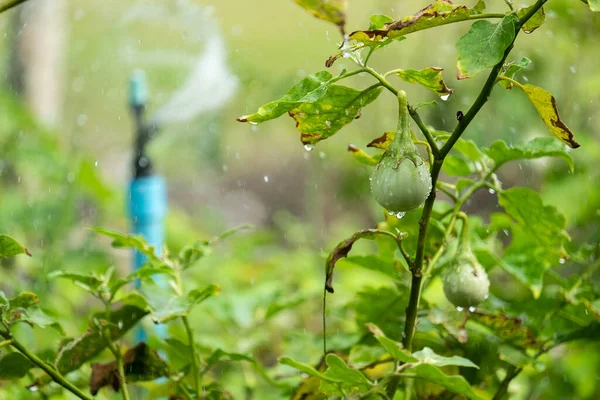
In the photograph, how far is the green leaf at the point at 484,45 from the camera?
1.52ft

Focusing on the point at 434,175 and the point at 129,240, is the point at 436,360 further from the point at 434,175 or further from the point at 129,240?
the point at 129,240

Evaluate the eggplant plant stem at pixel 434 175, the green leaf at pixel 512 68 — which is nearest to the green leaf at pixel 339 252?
the eggplant plant stem at pixel 434 175

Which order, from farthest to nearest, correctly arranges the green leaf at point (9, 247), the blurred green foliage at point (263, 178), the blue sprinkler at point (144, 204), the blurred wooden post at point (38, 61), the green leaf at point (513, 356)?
the blurred wooden post at point (38, 61) < the blue sprinkler at point (144, 204) < the blurred green foliage at point (263, 178) < the green leaf at point (513, 356) < the green leaf at point (9, 247)

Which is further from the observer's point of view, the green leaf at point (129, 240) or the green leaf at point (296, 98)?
the green leaf at point (129, 240)

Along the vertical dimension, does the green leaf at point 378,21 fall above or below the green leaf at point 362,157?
above

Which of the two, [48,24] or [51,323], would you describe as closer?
[51,323]

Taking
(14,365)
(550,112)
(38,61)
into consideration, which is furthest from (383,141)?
(38,61)

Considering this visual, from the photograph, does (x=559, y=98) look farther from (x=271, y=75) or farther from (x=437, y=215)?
(x=437, y=215)

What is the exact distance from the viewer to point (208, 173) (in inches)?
152

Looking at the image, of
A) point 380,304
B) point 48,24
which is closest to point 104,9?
point 48,24

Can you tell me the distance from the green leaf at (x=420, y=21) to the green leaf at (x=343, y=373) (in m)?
0.21

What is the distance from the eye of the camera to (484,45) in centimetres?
47

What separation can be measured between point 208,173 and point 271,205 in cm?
42

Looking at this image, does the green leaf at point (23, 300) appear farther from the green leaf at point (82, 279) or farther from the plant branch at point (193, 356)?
the plant branch at point (193, 356)
